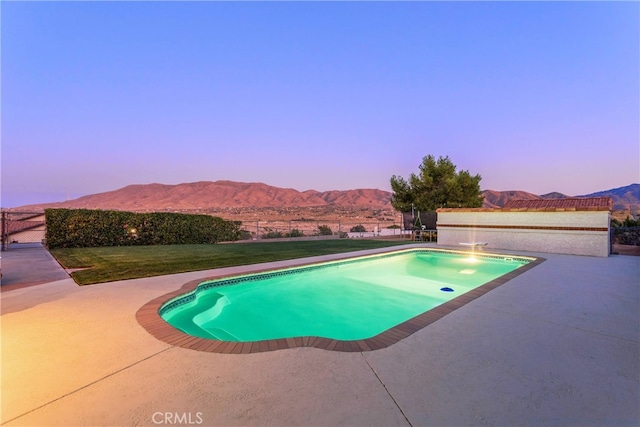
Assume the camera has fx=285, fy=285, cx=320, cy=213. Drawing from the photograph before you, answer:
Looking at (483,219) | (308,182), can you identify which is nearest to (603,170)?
(483,219)

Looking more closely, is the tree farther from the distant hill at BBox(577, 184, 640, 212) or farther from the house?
the distant hill at BBox(577, 184, 640, 212)

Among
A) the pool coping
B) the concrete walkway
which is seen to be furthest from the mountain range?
the pool coping

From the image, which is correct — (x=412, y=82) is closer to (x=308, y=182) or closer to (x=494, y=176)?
(x=494, y=176)

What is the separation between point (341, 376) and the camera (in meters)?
2.28

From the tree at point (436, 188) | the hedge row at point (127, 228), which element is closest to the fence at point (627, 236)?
the tree at point (436, 188)

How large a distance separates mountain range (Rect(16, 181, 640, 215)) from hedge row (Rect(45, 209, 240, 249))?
1648 inches

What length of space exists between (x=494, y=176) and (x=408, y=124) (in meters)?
17.6

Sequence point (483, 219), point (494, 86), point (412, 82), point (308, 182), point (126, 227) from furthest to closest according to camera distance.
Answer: point (308, 182)
point (412, 82)
point (494, 86)
point (126, 227)
point (483, 219)

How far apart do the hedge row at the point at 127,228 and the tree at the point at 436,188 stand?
445 inches

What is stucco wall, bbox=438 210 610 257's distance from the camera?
9.51 m

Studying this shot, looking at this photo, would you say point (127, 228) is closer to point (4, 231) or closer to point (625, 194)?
point (4, 231)

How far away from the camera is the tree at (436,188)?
18203mm

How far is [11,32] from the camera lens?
32.6 feet

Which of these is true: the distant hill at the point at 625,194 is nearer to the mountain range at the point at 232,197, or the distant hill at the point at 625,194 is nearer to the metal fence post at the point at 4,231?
the mountain range at the point at 232,197
